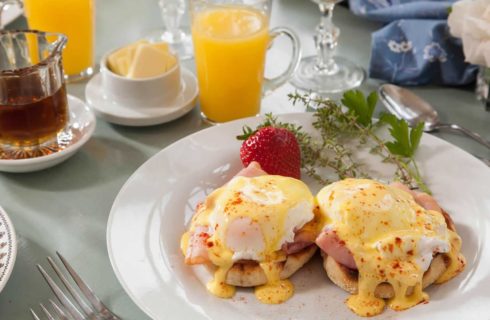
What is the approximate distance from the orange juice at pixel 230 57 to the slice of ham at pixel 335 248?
66 centimetres

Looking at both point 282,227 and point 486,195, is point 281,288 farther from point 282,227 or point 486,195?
point 486,195

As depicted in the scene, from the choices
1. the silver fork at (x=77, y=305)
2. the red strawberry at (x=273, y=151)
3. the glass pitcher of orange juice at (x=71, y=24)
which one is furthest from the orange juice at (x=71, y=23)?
the silver fork at (x=77, y=305)

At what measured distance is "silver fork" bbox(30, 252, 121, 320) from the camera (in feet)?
3.84

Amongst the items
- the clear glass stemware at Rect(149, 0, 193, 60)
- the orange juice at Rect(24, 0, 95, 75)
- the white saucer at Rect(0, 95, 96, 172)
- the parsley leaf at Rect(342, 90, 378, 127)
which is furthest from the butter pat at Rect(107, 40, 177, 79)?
the parsley leaf at Rect(342, 90, 378, 127)

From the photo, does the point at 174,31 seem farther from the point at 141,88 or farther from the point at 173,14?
the point at 141,88

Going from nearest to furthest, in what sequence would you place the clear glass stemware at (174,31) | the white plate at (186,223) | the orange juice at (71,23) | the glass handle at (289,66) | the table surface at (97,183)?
the white plate at (186,223) → the table surface at (97,183) → the glass handle at (289,66) → the orange juice at (71,23) → the clear glass stemware at (174,31)

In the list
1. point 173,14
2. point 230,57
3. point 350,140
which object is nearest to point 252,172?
point 350,140

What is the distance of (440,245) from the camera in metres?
1.17

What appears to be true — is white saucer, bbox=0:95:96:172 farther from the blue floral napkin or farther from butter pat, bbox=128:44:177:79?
the blue floral napkin

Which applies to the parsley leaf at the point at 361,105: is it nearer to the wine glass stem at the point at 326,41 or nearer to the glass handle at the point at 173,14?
the wine glass stem at the point at 326,41

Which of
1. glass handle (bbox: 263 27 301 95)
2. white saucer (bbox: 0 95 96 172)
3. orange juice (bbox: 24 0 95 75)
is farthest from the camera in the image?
orange juice (bbox: 24 0 95 75)

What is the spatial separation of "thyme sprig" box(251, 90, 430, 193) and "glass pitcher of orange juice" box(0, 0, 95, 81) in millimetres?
674

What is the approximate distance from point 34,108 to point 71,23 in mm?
477

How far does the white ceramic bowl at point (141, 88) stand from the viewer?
1.73 meters
